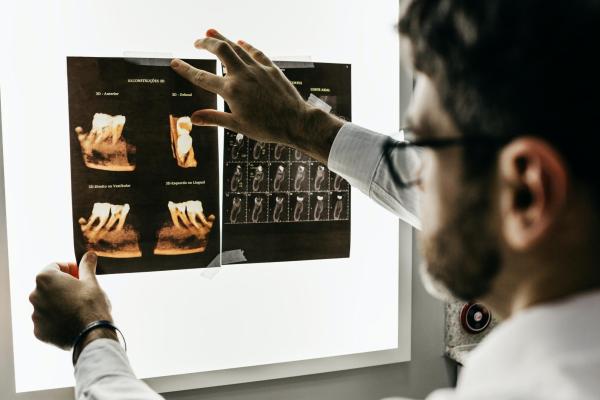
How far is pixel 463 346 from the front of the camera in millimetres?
1480

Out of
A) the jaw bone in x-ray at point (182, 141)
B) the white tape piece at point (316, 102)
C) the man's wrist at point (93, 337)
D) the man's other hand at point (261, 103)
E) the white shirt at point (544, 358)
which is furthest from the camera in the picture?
the white tape piece at point (316, 102)

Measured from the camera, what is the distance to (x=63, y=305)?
0.98m

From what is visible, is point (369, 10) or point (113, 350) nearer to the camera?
point (113, 350)

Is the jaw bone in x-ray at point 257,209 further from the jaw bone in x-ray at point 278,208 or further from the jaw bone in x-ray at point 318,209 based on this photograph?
the jaw bone in x-ray at point 318,209

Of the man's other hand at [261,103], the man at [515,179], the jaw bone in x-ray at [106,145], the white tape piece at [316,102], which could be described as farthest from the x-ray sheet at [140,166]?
the man at [515,179]

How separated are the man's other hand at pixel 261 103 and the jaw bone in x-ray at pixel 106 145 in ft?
0.63

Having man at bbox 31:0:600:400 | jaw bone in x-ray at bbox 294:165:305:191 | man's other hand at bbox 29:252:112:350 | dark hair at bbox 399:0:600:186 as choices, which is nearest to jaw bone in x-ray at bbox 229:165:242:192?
jaw bone in x-ray at bbox 294:165:305:191

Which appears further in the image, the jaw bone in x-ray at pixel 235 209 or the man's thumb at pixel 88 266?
the jaw bone in x-ray at pixel 235 209

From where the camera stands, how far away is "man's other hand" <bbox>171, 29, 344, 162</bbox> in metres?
1.04

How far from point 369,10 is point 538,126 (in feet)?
2.93

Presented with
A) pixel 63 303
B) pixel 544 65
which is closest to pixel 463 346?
pixel 63 303

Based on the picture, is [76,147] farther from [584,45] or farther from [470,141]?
[584,45]

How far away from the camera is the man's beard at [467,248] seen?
1.87 feet

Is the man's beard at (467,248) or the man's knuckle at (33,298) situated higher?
the man's beard at (467,248)
